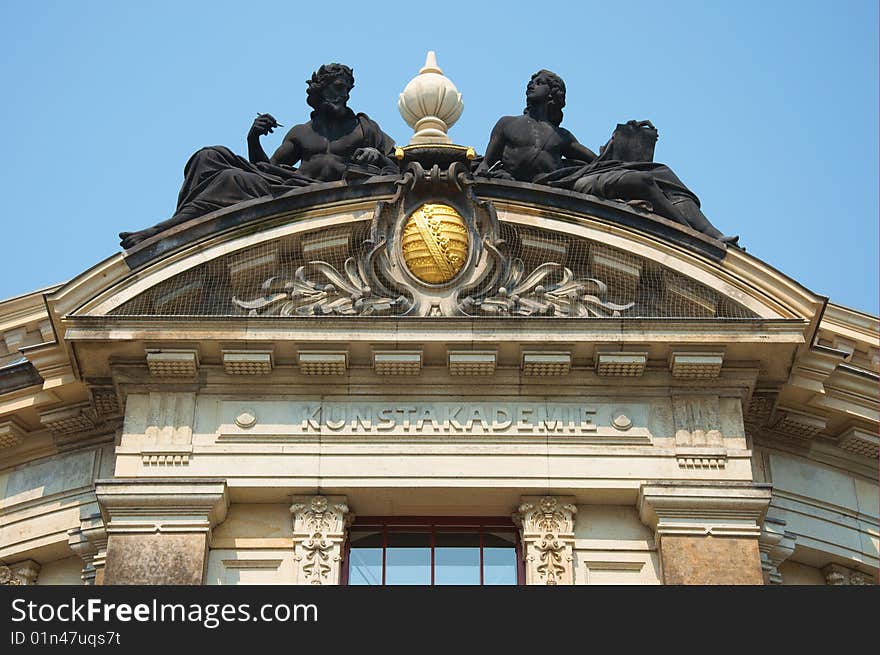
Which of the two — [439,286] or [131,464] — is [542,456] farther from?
[131,464]

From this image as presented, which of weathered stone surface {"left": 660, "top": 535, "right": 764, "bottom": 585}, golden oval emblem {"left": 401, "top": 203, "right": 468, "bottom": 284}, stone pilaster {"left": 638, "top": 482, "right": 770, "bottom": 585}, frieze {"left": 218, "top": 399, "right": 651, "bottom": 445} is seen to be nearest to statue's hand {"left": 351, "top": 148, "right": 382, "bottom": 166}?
golden oval emblem {"left": 401, "top": 203, "right": 468, "bottom": 284}

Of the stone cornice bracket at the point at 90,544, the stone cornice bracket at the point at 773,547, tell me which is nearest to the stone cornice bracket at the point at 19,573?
the stone cornice bracket at the point at 90,544

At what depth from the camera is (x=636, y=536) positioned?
74.5ft

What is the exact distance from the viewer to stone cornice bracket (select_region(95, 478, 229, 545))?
22250mm

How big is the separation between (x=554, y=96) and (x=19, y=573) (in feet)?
26.2

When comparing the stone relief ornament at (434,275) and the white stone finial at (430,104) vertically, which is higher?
the white stone finial at (430,104)

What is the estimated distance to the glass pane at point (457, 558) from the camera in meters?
22.9

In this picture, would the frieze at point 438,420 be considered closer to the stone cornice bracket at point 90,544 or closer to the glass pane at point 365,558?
the glass pane at point 365,558

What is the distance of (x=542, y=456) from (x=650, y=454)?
1.09m

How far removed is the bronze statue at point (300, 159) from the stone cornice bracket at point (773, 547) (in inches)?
220

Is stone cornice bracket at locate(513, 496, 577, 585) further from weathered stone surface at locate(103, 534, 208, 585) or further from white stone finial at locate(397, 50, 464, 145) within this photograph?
white stone finial at locate(397, 50, 464, 145)

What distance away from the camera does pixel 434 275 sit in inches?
933
